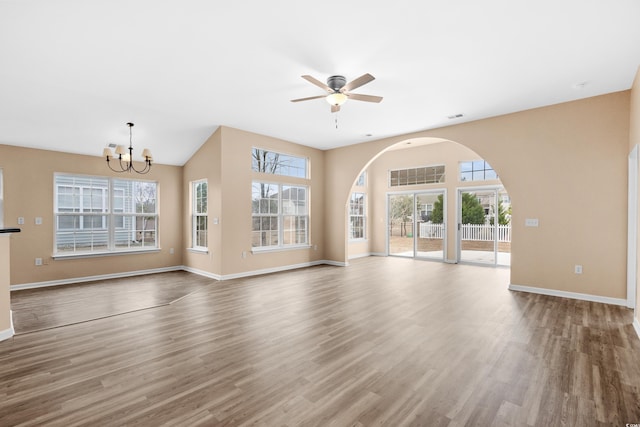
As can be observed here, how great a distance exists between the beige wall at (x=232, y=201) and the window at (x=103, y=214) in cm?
88

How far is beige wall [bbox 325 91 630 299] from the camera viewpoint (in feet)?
14.2

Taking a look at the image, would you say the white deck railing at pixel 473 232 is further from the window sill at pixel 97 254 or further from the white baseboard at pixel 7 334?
the white baseboard at pixel 7 334

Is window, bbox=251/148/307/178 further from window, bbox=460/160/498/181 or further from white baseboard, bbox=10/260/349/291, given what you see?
window, bbox=460/160/498/181

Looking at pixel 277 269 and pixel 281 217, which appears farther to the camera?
pixel 281 217

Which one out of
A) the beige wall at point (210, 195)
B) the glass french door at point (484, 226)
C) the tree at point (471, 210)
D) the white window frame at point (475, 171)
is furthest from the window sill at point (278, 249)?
the white window frame at point (475, 171)

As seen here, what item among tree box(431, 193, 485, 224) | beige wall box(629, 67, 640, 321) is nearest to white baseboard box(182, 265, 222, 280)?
tree box(431, 193, 485, 224)

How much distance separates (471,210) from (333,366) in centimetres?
657

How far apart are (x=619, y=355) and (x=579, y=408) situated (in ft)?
4.08

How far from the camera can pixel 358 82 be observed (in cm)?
343

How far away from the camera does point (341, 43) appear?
3.10m

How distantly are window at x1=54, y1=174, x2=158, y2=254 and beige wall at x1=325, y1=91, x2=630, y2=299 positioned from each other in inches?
270

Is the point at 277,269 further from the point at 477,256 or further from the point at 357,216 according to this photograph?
the point at 477,256

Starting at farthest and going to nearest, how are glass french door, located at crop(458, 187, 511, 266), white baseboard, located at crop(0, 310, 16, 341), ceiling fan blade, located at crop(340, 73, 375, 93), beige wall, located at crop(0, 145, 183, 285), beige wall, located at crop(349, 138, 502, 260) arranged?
1. beige wall, located at crop(349, 138, 502, 260)
2. glass french door, located at crop(458, 187, 511, 266)
3. beige wall, located at crop(0, 145, 183, 285)
4. ceiling fan blade, located at crop(340, 73, 375, 93)
5. white baseboard, located at crop(0, 310, 16, 341)

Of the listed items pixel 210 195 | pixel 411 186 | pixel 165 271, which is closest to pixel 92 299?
pixel 165 271
